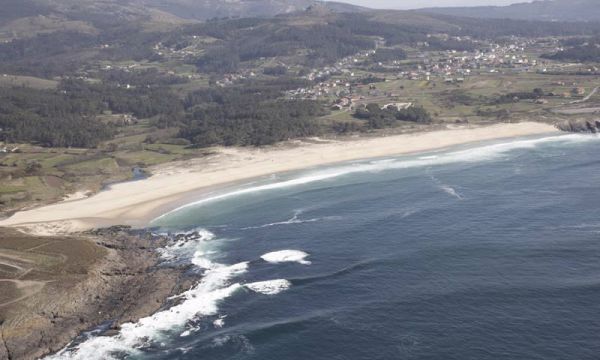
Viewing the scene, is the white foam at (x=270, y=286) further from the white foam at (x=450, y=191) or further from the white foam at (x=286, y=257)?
the white foam at (x=450, y=191)

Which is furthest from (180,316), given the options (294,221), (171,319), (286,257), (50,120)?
(50,120)

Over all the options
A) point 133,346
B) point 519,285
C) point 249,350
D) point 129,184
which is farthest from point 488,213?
point 129,184

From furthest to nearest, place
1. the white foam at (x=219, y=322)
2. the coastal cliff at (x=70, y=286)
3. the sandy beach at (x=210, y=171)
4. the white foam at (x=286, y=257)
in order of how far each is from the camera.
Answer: the sandy beach at (x=210, y=171) < the white foam at (x=286, y=257) < the coastal cliff at (x=70, y=286) < the white foam at (x=219, y=322)

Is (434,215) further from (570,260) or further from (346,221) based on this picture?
(570,260)

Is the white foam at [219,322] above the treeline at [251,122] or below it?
below

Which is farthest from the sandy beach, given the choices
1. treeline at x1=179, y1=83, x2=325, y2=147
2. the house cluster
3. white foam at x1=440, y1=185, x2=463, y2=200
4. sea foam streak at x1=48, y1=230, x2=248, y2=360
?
the house cluster

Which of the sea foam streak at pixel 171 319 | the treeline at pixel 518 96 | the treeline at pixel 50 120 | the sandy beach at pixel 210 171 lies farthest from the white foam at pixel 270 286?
the treeline at pixel 518 96

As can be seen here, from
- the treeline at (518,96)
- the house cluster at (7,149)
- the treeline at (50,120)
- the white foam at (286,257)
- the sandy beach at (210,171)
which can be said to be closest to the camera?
the white foam at (286,257)

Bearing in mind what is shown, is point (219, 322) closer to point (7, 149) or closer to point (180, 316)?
point (180, 316)
